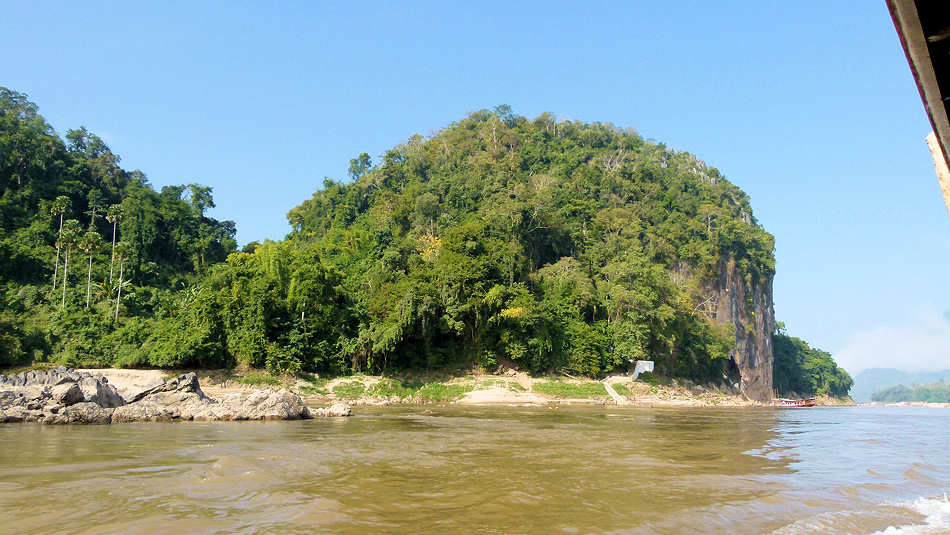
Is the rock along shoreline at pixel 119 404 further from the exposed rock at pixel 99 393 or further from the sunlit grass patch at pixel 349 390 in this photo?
the sunlit grass patch at pixel 349 390

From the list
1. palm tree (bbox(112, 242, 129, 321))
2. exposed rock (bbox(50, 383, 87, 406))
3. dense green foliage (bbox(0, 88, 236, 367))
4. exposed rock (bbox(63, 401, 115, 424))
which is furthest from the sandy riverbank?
exposed rock (bbox(63, 401, 115, 424))

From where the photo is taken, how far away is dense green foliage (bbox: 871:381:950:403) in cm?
16875

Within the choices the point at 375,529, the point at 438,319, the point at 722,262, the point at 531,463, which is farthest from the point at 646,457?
the point at 722,262

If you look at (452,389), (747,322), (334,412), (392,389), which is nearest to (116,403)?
(334,412)

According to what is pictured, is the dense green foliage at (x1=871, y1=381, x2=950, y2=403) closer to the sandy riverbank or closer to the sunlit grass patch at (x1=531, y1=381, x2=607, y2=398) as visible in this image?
the sandy riverbank

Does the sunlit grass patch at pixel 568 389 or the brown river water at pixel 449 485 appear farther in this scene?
the sunlit grass patch at pixel 568 389

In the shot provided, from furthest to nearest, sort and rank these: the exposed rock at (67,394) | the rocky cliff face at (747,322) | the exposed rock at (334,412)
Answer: the rocky cliff face at (747,322) < the exposed rock at (334,412) < the exposed rock at (67,394)

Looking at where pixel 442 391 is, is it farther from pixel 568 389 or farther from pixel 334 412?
pixel 334 412

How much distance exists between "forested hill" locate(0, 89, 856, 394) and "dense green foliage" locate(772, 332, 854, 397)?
13768mm

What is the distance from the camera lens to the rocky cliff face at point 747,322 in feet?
232

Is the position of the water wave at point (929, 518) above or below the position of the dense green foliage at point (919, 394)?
above

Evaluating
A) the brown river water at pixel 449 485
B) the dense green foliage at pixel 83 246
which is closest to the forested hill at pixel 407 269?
the dense green foliage at pixel 83 246

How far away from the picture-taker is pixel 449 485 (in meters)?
8.85

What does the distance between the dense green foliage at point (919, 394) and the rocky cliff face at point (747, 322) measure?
132m
